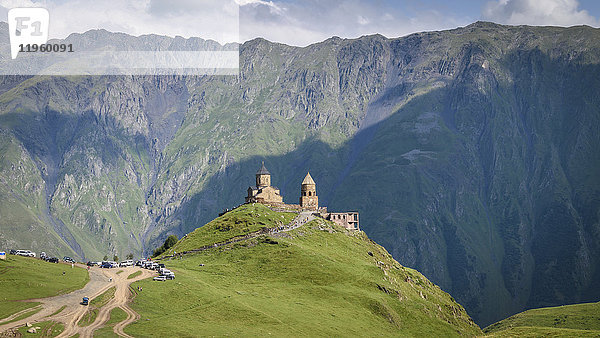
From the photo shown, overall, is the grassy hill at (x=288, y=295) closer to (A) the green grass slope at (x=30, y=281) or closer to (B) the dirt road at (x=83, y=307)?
(B) the dirt road at (x=83, y=307)

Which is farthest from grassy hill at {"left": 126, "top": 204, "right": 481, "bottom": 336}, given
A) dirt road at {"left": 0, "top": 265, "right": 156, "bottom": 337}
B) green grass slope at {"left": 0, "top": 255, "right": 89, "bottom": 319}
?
green grass slope at {"left": 0, "top": 255, "right": 89, "bottom": 319}

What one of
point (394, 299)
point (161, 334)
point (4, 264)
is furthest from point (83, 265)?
point (394, 299)

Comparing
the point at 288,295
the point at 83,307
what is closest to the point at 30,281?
the point at 83,307

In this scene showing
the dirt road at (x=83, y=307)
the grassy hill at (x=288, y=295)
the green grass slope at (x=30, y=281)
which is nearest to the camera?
the dirt road at (x=83, y=307)

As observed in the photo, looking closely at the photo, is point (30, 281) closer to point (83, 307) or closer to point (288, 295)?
point (83, 307)

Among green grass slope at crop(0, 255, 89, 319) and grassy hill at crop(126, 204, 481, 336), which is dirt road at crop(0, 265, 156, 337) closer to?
green grass slope at crop(0, 255, 89, 319)

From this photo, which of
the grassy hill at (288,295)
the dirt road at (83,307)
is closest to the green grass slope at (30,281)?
the dirt road at (83,307)
